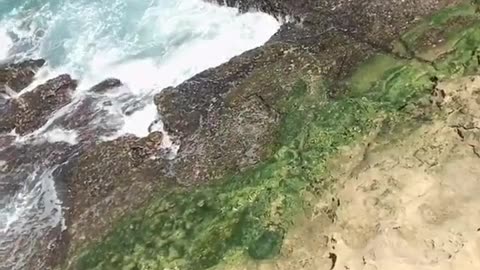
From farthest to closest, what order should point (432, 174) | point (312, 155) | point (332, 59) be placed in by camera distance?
point (332, 59) → point (312, 155) → point (432, 174)

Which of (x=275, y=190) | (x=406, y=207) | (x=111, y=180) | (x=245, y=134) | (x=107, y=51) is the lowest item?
(x=107, y=51)

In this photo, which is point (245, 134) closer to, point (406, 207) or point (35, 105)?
point (406, 207)

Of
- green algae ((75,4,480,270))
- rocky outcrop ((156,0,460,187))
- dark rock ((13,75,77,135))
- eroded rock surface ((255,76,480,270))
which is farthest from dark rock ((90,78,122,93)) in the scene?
eroded rock surface ((255,76,480,270))

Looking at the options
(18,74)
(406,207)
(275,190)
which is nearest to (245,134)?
(275,190)

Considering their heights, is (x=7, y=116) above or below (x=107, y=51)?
above

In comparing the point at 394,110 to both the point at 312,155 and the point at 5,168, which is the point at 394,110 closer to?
the point at 312,155

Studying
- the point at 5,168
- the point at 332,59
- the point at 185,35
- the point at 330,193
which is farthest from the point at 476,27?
the point at 5,168

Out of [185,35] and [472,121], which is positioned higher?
[472,121]
